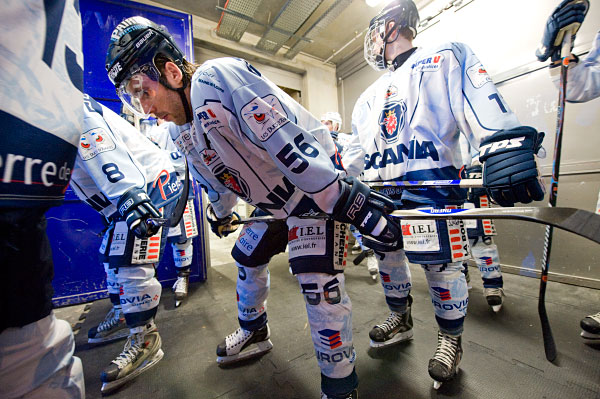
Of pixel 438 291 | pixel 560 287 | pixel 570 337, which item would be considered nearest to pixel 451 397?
pixel 438 291

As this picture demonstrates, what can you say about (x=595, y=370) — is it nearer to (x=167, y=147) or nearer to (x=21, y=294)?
(x=21, y=294)

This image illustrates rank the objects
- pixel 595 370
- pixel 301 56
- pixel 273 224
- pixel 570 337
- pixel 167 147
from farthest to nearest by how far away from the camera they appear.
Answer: pixel 301 56, pixel 167 147, pixel 570 337, pixel 273 224, pixel 595 370

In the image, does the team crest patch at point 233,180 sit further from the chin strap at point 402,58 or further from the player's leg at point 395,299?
the chin strap at point 402,58

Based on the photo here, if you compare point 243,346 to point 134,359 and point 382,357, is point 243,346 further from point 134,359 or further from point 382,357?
point 382,357

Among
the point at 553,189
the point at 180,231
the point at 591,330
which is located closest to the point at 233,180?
the point at 553,189

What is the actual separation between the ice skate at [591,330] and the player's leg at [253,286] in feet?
6.62

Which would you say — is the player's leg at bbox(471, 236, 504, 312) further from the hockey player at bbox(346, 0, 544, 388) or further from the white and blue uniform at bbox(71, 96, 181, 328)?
the white and blue uniform at bbox(71, 96, 181, 328)

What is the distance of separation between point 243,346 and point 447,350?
1.20m

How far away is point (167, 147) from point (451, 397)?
3.39 m

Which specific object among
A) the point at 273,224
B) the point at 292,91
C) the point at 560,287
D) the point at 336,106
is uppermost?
the point at 292,91

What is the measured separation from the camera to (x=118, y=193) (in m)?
1.35

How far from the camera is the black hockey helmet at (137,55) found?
1224mm

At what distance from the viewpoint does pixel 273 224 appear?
1.38m

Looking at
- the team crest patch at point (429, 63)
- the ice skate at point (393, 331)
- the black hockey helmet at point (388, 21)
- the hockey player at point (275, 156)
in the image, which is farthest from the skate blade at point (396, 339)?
the black hockey helmet at point (388, 21)
